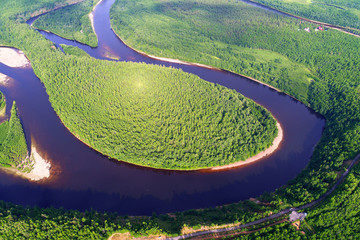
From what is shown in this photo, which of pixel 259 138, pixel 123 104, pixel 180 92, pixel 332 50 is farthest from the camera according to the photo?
pixel 332 50

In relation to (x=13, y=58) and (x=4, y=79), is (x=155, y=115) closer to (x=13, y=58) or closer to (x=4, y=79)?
(x=4, y=79)

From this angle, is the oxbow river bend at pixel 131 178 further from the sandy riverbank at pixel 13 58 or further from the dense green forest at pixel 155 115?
the sandy riverbank at pixel 13 58

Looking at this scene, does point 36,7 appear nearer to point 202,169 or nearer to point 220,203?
point 202,169

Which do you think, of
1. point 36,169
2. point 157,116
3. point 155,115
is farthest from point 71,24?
point 36,169

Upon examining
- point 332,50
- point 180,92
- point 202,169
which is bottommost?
point 202,169

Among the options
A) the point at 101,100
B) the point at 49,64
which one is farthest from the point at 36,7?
the point at 101,100

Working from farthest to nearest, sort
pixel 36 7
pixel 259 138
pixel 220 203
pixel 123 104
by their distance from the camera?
1. pixel 36 7
2. pixel 123 104
3. pixel 259 138
4. pixel 220 203

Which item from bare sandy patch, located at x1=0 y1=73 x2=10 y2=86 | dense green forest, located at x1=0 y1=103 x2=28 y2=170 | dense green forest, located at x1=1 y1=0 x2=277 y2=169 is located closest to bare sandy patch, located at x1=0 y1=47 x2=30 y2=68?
bare sandy patch, located at x1=0 y1=73 x2=10 y2=86
